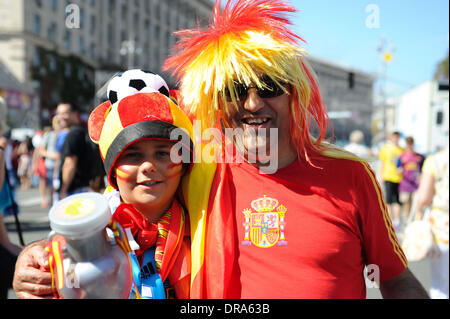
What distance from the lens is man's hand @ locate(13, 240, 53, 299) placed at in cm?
115

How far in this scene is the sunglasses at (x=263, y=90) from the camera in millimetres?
1599

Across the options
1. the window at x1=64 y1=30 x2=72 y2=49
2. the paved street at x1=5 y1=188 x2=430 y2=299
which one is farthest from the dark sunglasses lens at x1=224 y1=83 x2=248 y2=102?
the window at x1=64 y1=30 x2=72 y2=49

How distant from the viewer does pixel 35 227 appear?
7188 millimetres

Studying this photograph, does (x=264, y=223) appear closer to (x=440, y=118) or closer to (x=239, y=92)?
(x=239, y=92)

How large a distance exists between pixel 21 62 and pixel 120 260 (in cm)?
3167

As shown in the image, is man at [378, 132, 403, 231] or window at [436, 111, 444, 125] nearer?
man at [378, 132, 403, 231]

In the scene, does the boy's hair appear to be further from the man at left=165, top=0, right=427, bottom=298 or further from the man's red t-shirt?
the man's red t-shirt

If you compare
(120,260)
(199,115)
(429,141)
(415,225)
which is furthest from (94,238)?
→ (429,141)

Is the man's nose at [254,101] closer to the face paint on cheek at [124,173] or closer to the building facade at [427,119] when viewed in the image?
the face paint on cheek at [124,173]

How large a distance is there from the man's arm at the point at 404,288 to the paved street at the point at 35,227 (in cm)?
255

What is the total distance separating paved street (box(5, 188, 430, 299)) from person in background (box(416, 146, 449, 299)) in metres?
0.79
